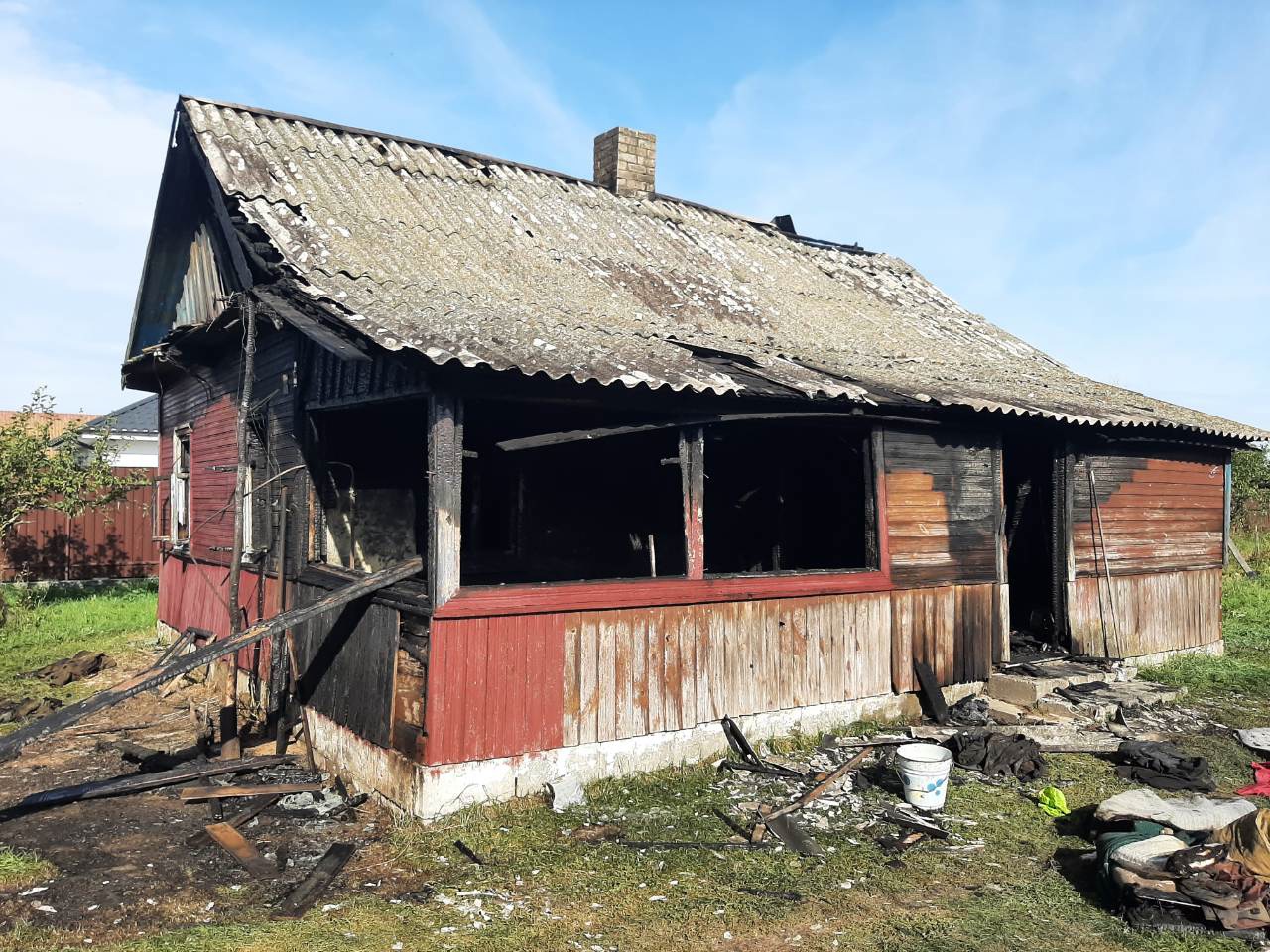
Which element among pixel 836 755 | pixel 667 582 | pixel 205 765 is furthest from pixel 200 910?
pixel 836 755

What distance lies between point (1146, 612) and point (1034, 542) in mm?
1553

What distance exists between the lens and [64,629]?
14586mm

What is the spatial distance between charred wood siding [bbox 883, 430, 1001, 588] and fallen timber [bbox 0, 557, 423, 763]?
188 inches

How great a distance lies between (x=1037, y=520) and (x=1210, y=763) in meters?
4.76

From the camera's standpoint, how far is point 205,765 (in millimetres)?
7707

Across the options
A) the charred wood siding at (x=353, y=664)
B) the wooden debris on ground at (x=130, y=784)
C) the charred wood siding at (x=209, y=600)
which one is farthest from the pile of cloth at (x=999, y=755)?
the charred wood siding at (x=209, y=600)

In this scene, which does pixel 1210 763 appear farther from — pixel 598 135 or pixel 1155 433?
pixel 598 135

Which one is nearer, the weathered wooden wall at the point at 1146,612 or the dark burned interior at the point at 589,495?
the dark burned interior at the point at 589,495

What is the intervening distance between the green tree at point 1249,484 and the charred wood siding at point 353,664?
24710mm

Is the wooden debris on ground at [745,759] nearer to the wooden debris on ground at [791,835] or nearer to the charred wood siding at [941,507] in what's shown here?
the wooden debris on ground at [791,835]

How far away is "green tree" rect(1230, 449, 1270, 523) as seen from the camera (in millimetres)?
25031

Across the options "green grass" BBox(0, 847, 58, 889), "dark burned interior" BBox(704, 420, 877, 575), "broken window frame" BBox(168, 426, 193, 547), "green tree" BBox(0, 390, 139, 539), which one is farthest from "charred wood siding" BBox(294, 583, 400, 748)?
"green tree" BBox(0, 390, 139, 539)

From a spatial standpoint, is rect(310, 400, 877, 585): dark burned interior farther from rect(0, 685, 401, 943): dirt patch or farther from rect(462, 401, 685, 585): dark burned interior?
rect(0, 685, 401, 943): dirt patch

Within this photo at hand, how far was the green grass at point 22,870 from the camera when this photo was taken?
5609 millimetres
